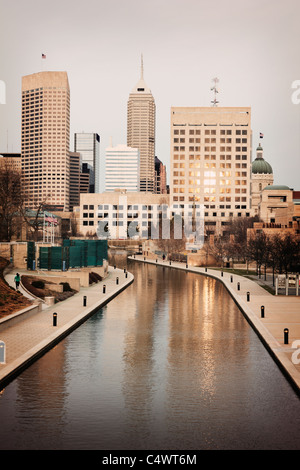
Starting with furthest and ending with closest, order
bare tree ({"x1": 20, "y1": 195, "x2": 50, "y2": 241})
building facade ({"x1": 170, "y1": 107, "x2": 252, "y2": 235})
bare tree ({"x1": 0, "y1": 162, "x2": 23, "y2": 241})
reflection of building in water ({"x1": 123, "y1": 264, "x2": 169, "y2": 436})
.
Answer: building facade ({"x1": 170, "y1": 107, "x2": 252, "y2": 235}), bare tree ({"x1": 20, "y1": 195, "x2": 50, "y2": 241}), bare tree ({"x1": 0, "y1": 162, "x2": 23, "y2": 241}), reflection of building in water ({"x1": 123, "y1": 264, "x2": 169, "y2": 436})

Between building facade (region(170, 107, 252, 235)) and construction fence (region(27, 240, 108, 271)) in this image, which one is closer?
construction fence (region(27, 240, 108, 271))

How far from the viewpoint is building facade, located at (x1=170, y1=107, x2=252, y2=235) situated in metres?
186

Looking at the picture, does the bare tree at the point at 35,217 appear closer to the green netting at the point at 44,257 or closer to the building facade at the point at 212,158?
the green netting at the point at 44,257

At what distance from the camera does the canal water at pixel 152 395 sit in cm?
1195

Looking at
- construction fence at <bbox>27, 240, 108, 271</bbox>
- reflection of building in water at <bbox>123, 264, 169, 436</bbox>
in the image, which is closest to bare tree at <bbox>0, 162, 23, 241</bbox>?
construction fence at <bbox>27, 240, 108, 271</bbox>

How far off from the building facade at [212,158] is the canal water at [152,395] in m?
162

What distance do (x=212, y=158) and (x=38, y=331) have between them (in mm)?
170766

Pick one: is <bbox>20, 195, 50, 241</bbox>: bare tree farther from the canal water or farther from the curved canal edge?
the canal water

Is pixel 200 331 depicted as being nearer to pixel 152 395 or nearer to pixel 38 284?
pixel 152 395

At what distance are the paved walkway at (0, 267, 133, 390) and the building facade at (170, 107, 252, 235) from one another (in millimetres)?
151982

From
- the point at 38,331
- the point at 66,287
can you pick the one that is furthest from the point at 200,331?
the point at 66,287

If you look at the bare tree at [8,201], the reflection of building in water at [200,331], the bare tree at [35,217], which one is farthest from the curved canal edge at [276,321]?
the bare tree at [8,201]

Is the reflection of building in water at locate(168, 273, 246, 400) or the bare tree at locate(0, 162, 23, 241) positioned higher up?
the bare tree at locate(0, 162, 23, 241)
